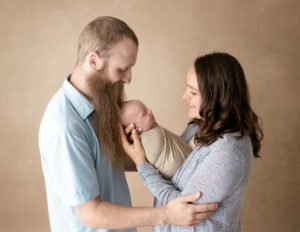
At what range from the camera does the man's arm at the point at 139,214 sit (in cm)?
139

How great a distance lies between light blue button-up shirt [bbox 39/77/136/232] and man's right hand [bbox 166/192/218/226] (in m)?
0.35

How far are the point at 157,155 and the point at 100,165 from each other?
1.07 ft

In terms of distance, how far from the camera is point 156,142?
1729 millimetres

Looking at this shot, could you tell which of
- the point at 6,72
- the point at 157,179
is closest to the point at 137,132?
the point at 157,179

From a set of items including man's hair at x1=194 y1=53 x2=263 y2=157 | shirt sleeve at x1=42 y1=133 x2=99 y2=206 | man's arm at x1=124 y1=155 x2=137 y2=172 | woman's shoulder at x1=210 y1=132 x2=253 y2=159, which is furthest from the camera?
man's arm at x1=124 y1=155 x2=137 y2=172

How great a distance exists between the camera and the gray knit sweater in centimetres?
140

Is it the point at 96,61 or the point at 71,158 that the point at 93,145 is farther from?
the point at 96,61

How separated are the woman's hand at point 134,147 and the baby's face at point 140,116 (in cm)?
6

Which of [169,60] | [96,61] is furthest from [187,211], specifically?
[169,60]

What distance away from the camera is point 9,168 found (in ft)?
10.7

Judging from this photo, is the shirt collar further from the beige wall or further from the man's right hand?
the beige wall

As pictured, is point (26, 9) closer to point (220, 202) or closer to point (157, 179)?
point (157, 179)

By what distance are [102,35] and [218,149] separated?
0.75 m

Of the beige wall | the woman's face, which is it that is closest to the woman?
the woman's face
